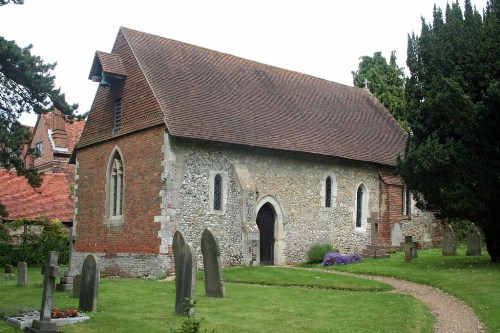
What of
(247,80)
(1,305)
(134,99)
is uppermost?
(247,80)

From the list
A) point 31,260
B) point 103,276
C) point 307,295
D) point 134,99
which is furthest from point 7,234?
point 307,295

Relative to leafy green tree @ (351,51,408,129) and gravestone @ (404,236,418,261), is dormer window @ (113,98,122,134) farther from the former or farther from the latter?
leafy green tree @ (351,51,408,129)

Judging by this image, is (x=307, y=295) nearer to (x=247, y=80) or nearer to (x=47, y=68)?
(x=47, y=68)

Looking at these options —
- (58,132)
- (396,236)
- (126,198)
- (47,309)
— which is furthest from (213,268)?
(58,132)

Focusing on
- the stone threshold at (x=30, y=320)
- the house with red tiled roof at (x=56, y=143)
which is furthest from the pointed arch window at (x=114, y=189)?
the house with red tiled roof at (x=56, y=143)

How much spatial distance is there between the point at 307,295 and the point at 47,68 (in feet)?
30.2

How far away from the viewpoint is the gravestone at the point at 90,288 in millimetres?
13302

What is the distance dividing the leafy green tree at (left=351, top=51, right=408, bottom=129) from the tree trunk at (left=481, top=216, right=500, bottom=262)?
2252 cm

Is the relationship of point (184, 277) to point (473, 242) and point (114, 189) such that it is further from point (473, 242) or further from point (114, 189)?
point (473, 242)

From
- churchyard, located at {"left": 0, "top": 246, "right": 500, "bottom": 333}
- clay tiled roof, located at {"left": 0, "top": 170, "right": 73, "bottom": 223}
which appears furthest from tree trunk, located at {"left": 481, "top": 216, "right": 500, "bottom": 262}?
clay tiled roof, located at {"left": 0, "top": 170, "right": 73, "bottom": 223}

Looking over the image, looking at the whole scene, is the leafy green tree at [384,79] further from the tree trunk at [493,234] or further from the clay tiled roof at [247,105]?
the tree trunk at [493,234]

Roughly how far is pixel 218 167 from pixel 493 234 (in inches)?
404

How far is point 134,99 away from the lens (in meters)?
24.3

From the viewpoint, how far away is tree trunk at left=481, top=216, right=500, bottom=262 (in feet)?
63.9
